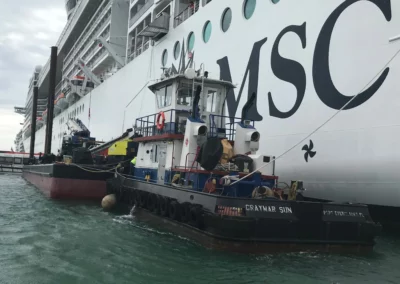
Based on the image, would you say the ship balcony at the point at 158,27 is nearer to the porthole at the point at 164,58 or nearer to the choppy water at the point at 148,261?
the porthole at the point at 164,58

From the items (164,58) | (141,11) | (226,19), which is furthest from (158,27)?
(226,19)

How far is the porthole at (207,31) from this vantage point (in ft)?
51.2

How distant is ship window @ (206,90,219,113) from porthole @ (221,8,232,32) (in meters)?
5.00

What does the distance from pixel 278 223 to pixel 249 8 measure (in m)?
8.53

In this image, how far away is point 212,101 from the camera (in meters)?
10.2

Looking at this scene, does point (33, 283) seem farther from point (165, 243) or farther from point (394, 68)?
point (394, 68)

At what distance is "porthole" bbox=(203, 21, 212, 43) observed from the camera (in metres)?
15.6

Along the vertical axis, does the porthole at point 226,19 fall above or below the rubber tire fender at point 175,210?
above

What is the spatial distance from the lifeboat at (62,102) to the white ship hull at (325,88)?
107 feet

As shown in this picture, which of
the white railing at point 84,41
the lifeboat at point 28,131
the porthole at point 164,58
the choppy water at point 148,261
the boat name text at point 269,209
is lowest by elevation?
the choppy water at point 148,261

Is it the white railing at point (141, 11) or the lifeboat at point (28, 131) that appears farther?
the lifeboat at point (28, 131)

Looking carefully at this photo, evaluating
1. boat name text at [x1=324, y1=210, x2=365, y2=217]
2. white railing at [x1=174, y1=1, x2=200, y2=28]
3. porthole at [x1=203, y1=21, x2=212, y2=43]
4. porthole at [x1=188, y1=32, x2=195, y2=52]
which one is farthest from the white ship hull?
white railing at [x1=174, y1=1, x2=200, y2=28]

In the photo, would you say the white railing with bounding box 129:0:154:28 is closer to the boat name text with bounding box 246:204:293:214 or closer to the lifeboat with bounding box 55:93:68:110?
the boat name text with bounding box 246:204:293:214

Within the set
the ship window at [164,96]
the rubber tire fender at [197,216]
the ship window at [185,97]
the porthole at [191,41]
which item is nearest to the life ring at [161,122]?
the ship window at [164,96]
